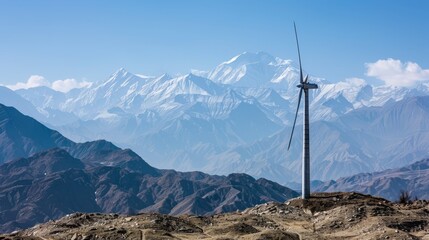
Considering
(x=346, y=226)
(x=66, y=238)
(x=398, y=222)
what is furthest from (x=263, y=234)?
(x=66, y=238)

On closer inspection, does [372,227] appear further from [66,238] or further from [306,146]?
[66,238]

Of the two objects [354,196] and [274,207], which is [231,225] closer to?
[274,207]

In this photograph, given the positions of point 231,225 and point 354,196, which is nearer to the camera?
point 231,225

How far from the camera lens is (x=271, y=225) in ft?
223

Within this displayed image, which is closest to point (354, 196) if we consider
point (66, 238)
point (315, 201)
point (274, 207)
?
point (315, 201)

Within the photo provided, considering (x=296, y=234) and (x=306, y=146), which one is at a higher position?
(x=306, y=146)

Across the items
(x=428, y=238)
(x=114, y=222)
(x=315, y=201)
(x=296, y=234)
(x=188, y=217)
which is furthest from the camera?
(x=315, y=201)

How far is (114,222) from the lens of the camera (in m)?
68.4

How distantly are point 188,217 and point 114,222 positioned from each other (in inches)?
377

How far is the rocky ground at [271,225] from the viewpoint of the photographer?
5950 cm

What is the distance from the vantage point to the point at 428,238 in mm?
56875

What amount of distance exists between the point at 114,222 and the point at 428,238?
113 feet

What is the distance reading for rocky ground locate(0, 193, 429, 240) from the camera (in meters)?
59.5

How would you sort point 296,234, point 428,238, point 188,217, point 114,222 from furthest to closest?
point 188,217, point 114,222, point 296,234, point 428,238
